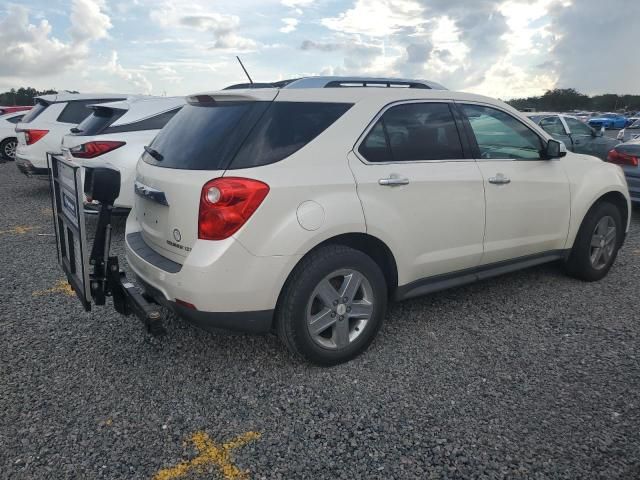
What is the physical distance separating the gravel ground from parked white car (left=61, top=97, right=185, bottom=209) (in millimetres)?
2245

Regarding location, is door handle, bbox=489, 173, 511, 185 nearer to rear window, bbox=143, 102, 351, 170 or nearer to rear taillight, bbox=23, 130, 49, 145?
rear window, bbox=143, 102, 351, 170

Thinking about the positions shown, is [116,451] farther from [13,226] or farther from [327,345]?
[13,226]

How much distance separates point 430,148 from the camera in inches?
143

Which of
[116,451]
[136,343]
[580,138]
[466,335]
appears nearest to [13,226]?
[136,343]

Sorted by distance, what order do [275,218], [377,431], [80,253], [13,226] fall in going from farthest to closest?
[13,226], [80,253], [275,218], [377,431]

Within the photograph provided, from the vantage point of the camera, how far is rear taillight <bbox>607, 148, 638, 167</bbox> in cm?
749

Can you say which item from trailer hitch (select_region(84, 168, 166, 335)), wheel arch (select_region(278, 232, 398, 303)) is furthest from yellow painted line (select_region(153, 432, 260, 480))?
wheel arch (select_region(278, 232, 398, 303))

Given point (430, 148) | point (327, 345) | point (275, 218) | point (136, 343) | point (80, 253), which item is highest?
point (430, 148)

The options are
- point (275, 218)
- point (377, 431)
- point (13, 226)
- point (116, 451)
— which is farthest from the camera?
point (13, 226)

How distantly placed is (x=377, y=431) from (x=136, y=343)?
72.0 inches

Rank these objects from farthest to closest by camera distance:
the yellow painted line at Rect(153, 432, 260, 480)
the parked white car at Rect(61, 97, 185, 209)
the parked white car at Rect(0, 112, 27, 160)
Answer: the parked white car at Rect(0, 112, 27, 160) → the parked white car at Rect(61, 97, 185, 209) → the yellow painted line at Rect(153, 432, 260, 480)

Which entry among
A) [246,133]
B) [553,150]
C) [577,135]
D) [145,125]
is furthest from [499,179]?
[577,135]

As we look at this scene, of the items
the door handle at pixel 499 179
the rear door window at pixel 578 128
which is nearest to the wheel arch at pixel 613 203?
the door handle at pixel 499 179

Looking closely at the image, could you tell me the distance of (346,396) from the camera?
9.94ft
